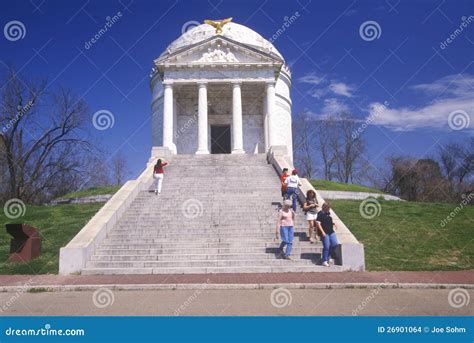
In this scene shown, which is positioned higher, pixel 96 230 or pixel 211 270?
pixel 96 230

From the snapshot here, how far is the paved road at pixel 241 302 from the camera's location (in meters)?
7.84

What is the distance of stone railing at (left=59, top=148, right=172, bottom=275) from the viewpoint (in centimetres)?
1270

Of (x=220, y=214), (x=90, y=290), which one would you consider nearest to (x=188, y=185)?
(x=220, y=214)

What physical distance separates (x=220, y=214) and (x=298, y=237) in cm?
356

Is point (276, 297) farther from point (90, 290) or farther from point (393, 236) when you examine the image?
point (393, 236)

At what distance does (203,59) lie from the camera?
33.0 m

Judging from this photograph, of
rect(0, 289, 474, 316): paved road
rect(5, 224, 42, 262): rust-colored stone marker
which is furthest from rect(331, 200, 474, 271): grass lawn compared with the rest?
rect(5, 224, 42, 262): rust-colored stone marker

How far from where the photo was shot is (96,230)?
14.4m

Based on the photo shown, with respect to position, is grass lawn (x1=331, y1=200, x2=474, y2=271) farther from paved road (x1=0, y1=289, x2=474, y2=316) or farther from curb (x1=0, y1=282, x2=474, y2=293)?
paved road (x1=0, y1=289, x2=474, y2=316)
